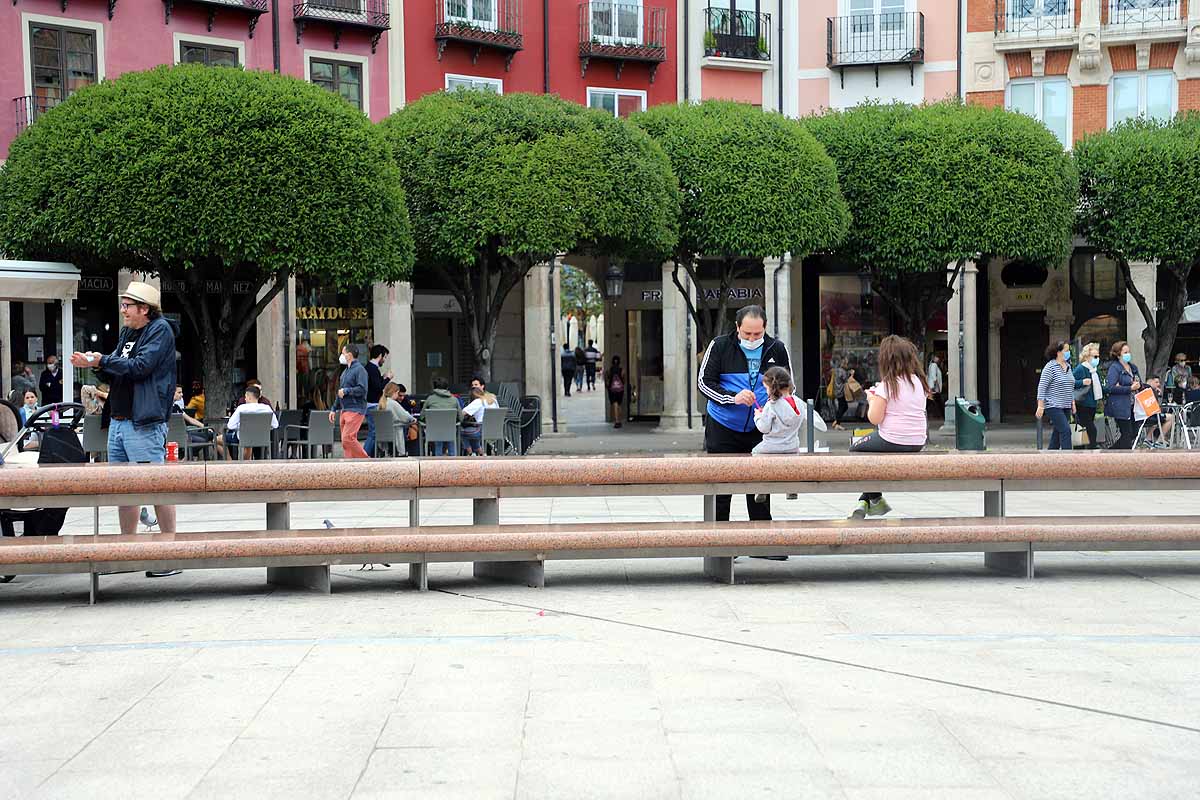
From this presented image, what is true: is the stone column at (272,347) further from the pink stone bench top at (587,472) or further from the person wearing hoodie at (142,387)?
the pink stone bench top at (587,472)

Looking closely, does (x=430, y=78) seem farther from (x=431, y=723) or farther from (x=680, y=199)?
(x=431, y=723)

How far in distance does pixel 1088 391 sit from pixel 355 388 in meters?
12.2

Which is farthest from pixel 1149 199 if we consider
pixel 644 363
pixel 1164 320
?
pixel 644 363

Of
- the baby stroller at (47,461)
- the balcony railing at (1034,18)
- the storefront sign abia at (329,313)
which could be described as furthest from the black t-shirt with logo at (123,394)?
the balcony railing at (1034,18)

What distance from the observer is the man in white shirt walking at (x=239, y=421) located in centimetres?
2055

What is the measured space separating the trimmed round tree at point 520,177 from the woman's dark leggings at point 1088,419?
8.45 meters

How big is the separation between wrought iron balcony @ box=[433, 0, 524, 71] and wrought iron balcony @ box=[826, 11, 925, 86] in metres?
8.41

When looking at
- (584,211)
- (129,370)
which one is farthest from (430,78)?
(129,370)

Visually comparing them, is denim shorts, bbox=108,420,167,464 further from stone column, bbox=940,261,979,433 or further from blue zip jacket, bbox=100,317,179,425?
stone column, bbox=940,261,979,433

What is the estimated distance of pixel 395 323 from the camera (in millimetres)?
32875

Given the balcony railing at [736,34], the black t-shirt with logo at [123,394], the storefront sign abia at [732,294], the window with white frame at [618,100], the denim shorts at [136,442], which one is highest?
the balcony railing at [736,34]

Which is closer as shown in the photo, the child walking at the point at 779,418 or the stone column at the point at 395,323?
the child walking at the point at 779,418

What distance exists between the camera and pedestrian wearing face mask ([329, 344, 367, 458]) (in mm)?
17906

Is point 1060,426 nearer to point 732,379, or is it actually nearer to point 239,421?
point 732,379
